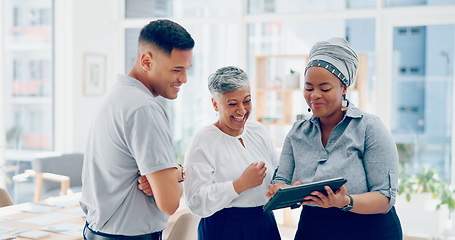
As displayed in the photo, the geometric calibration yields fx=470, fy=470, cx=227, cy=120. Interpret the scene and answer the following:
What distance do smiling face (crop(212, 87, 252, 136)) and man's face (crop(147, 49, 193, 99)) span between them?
324 mm

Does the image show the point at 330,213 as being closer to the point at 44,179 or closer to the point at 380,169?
the point at 380,169

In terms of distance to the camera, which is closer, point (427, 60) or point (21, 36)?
point (427, 60)

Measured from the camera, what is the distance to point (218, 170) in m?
1.90

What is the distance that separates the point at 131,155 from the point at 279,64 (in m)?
4.28

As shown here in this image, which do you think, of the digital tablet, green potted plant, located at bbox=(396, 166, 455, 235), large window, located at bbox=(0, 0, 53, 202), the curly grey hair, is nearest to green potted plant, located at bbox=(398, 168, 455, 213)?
green potted plant, located at bbox=(396, 166, 455, 235)

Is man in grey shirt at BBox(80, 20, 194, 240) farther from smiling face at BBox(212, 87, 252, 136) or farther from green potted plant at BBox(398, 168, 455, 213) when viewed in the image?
green potted plant at BBox(398, 168, 455, 213)

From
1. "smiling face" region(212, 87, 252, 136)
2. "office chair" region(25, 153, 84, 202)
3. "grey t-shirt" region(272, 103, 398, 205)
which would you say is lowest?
"office chair" region(25, 153, 84, 202)

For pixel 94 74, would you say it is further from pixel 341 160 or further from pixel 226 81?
pixel 341 160

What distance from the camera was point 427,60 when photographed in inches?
199

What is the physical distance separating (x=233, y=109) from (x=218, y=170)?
0.84 ft

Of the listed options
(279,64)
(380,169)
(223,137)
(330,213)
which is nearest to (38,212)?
(223,137)

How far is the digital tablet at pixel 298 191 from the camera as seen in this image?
1.44 m

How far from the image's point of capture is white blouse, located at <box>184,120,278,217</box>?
1800 millimetres

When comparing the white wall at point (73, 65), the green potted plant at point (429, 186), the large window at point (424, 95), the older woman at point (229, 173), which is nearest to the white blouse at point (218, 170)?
the older woman at point (229, 173)
